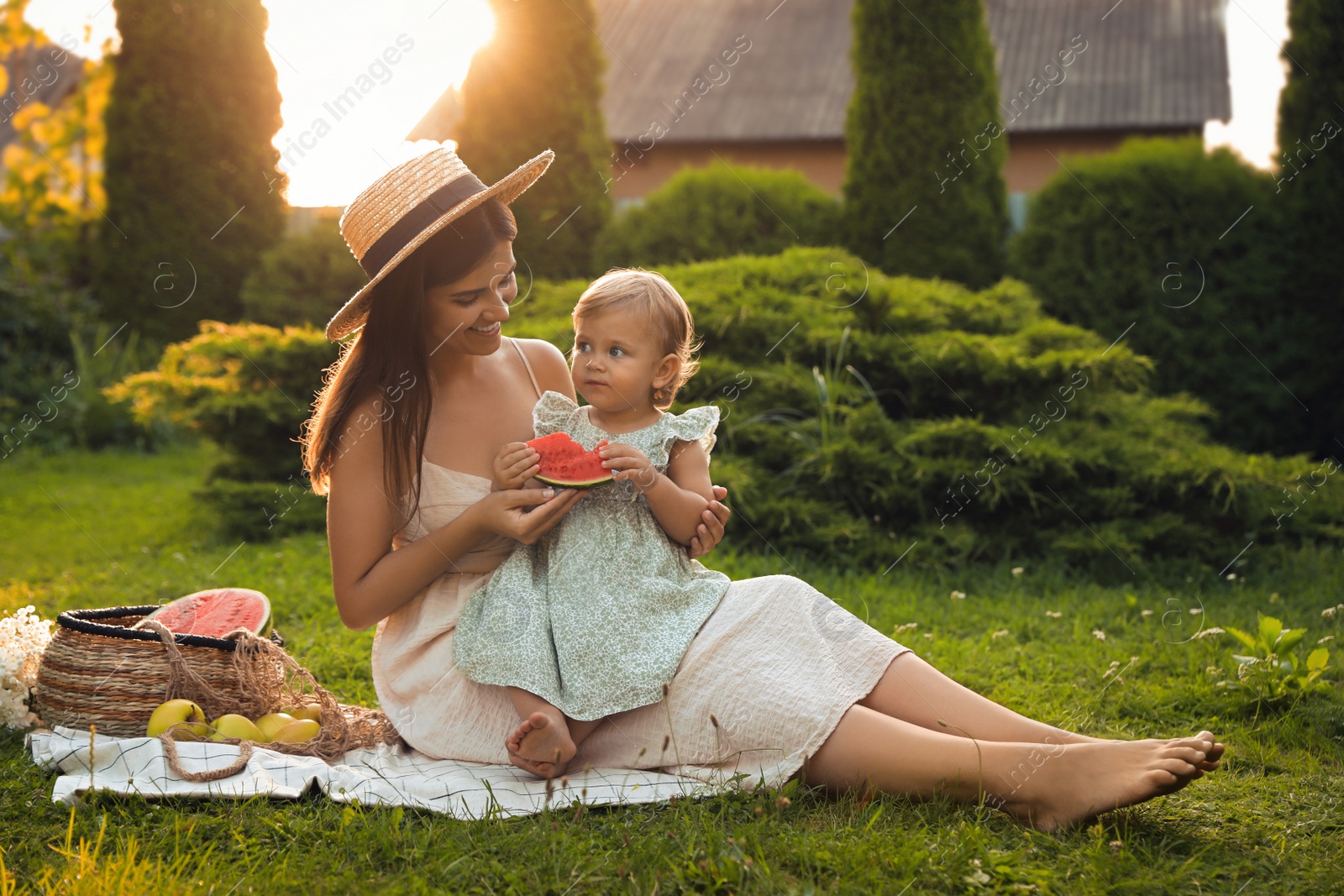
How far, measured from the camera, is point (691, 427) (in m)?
2.89

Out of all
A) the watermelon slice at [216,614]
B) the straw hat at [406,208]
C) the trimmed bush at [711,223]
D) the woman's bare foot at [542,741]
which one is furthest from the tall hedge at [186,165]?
the woman's bare foot at [542,741]

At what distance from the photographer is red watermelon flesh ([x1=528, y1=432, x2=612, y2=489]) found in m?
2.68

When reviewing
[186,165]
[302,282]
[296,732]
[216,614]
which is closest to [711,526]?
[296,732]

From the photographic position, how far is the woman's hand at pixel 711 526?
→ 280 cm

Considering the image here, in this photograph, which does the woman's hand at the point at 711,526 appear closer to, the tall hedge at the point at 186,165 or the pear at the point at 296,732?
the pear at the point at 296,732

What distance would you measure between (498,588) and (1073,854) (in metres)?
1.49

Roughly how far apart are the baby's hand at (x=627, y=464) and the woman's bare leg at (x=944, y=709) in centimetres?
77

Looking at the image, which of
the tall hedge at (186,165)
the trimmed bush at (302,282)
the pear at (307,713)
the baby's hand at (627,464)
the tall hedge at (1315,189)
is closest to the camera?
the baby's hand at (627,464)

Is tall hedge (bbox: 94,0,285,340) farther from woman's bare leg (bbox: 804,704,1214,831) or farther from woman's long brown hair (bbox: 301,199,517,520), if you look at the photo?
woman's bare leg (bbox: 804,704,1214,831)

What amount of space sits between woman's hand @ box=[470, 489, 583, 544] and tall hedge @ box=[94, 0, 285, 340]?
908cm

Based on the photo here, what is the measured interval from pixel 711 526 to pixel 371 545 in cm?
90

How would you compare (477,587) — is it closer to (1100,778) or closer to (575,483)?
(575,483)

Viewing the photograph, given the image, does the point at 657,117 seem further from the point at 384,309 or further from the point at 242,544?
the point at 384,309

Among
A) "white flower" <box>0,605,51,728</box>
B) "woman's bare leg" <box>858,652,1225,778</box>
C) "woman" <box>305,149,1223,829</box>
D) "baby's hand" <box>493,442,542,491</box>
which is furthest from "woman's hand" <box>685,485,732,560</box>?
"white flower" <box>0,605,51,728</box>
